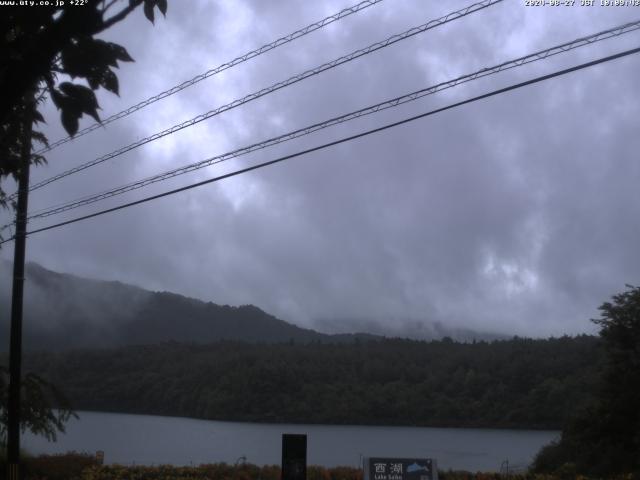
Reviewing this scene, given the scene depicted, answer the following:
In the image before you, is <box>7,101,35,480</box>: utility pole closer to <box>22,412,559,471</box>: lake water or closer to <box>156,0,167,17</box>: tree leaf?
<box>22,412,559,471</box>: lake water

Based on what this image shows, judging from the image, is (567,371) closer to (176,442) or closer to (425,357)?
(425,357)

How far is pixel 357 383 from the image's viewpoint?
34.4 meters

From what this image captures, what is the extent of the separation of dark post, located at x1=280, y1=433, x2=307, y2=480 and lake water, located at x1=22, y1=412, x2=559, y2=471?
38.5 ft

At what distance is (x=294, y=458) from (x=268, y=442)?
56.4ft

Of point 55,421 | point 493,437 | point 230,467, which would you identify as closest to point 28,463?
point 55,421

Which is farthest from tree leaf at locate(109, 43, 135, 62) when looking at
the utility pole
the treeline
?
the treeline

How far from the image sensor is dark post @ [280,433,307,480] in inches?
468

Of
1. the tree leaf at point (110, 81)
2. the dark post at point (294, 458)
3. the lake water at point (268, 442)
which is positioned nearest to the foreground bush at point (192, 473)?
the lake water at point (268, 442)

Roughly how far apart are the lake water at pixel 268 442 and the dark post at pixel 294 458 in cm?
1174

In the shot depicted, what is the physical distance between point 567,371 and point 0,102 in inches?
1326

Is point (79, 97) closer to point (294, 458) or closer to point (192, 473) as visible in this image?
point (294, 458)

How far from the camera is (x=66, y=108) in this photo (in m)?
3.74

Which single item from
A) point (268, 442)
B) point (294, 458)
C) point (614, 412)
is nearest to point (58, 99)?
point (294, 458)

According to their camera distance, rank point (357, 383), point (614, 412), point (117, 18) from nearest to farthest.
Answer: point (117, 18) → point (614, 412) → point (357, 383)
